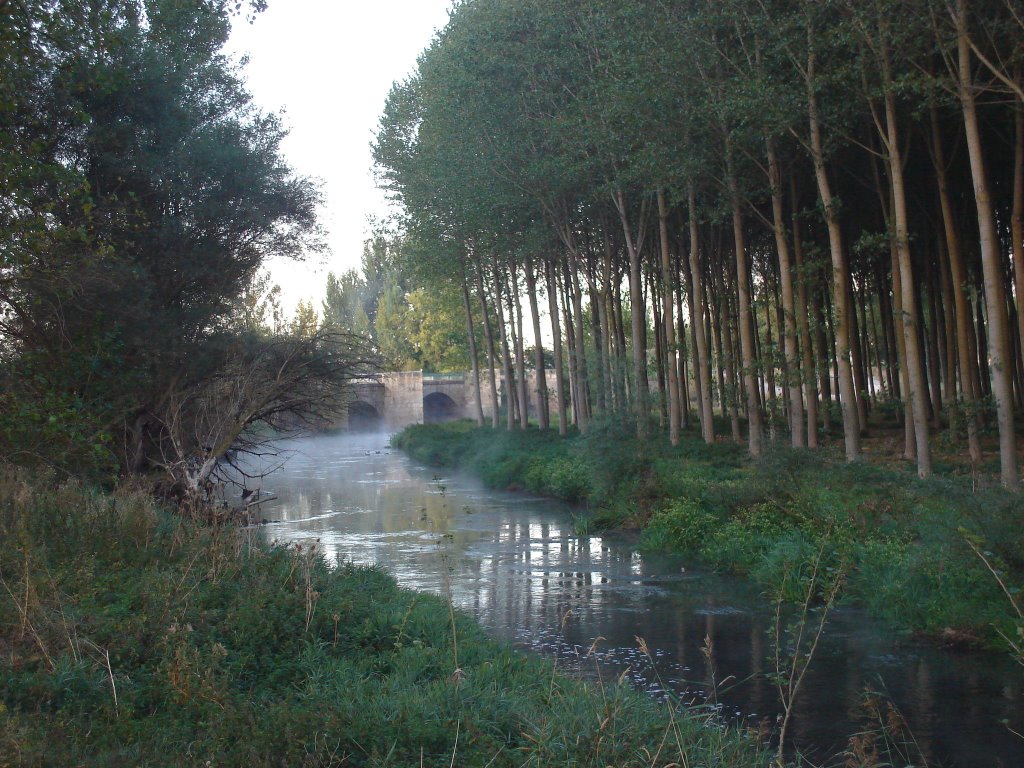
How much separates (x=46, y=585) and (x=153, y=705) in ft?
7.76

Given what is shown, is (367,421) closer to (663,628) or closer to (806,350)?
(806,350)

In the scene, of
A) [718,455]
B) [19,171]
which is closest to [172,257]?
[19,171]

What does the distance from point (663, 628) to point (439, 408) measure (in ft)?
197

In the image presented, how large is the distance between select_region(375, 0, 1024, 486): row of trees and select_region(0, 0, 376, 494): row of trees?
6.88 m

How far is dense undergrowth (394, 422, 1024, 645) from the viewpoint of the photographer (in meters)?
11.0

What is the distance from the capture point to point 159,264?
802 inches

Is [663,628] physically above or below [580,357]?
below

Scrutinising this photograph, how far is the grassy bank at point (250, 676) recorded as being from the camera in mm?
5773

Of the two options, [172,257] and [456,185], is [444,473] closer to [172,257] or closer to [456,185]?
[456,185]

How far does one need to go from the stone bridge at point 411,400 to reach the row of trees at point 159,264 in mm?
40754

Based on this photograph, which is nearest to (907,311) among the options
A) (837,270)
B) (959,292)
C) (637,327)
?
(837,270)

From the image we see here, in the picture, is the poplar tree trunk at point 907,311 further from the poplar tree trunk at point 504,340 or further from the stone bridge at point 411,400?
the stone bridge at point 411,400

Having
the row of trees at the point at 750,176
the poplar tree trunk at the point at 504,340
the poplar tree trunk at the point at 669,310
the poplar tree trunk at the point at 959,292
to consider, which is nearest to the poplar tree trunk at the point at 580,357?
the row of trees at the point at 750,176

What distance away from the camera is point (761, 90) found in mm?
17266
